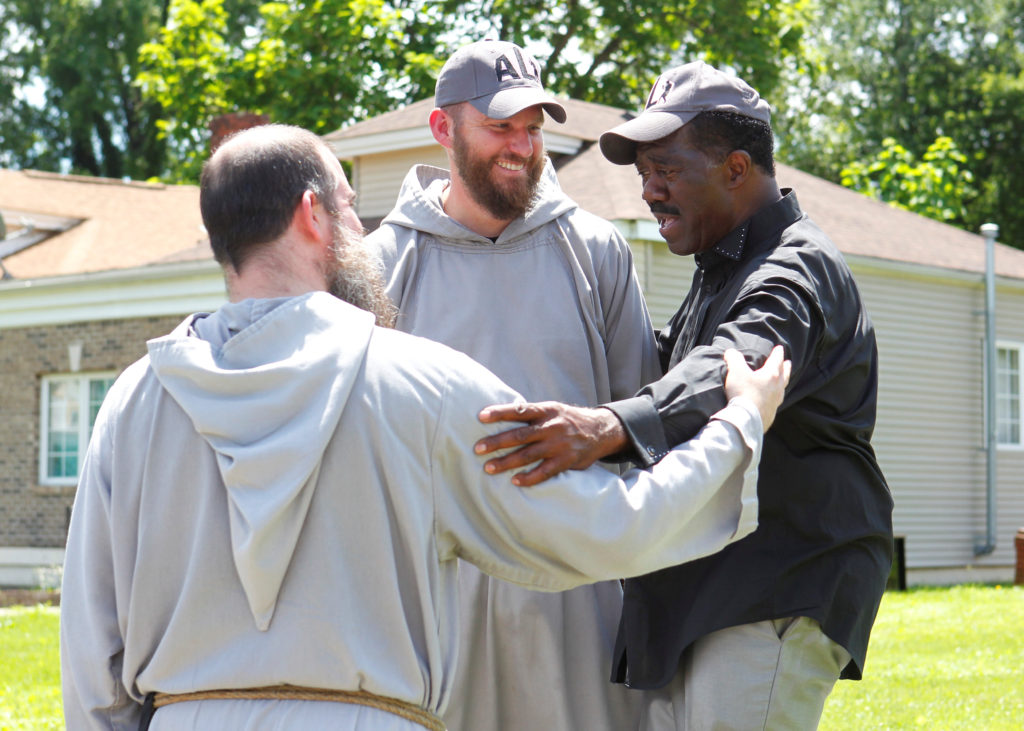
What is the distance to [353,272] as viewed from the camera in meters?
2.44

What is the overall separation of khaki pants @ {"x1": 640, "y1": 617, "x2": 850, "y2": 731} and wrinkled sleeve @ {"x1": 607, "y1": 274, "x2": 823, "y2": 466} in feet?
1.65

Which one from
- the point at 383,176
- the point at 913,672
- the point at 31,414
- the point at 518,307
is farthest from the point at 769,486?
the point at 31,414

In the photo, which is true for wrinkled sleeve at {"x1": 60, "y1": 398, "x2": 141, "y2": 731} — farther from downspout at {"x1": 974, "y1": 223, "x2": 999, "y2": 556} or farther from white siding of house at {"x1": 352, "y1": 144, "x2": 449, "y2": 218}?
downspout at {"x1": 974, "y1": 223, "x2": 999, "y2": 556}

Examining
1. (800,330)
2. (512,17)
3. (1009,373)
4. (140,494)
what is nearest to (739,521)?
(800,330)

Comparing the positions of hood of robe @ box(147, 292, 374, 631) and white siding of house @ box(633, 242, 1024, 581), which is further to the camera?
white siding of house @ box(633, 242, 1024, 581)

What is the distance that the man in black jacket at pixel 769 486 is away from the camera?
9.61 ft

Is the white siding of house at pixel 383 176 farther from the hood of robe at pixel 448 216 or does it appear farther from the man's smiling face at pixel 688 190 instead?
the man's smiling face at pixel 688 190

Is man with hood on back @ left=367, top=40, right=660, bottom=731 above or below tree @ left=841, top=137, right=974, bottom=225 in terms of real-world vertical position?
above

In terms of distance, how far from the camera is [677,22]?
87.5ft

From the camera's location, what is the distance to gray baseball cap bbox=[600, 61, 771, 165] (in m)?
3.19

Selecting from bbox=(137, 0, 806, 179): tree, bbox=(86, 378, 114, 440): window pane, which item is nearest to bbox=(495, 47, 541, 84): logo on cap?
bbox=(86, 378, 114, 440): window pane

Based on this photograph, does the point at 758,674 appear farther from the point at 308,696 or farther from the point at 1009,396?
the point at 1009,396

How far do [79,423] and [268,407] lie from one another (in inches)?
676

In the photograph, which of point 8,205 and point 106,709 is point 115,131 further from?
point 106,709
